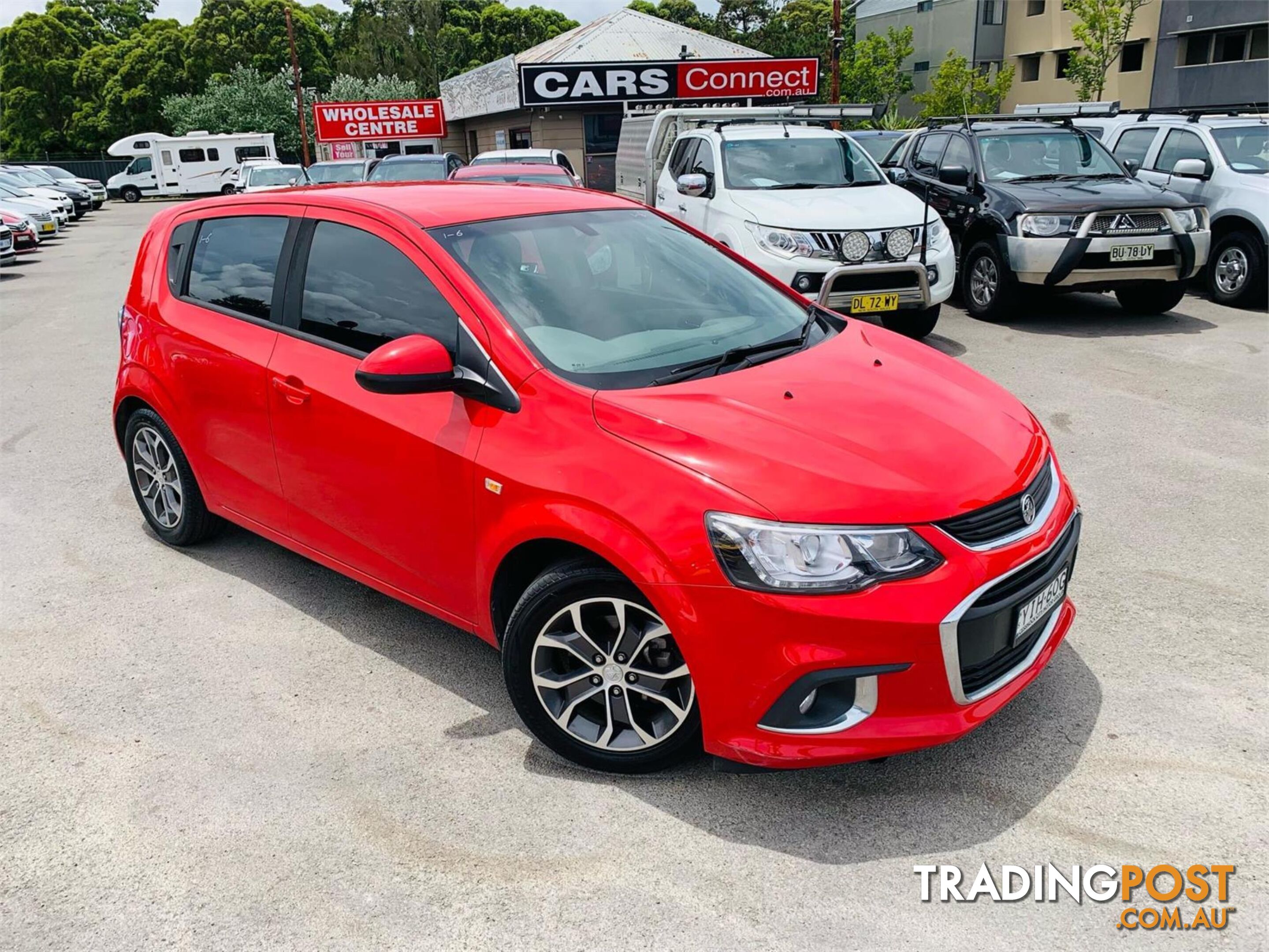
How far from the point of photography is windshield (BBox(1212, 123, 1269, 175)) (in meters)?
10.4

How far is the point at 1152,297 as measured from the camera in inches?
393

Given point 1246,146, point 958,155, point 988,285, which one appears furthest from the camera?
point 1246,146

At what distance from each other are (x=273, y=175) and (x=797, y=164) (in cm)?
2175

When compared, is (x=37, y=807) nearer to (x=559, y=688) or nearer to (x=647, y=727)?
(x=559, y=688)

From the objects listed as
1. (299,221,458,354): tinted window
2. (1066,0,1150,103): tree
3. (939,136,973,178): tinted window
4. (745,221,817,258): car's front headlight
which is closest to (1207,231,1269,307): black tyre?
(939,136,973,178): tinted window

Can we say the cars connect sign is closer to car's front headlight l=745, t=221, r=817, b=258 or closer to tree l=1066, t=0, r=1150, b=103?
tree l=1066, t=0, r=1150, b=103

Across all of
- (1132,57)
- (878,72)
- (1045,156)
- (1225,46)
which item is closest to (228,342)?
(1045,156)

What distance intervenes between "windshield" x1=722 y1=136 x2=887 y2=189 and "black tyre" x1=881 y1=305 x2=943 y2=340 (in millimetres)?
1253

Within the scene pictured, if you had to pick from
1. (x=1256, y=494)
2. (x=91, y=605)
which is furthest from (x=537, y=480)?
(x=1256, y=494)

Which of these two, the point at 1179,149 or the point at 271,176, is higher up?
the point at 1179,149

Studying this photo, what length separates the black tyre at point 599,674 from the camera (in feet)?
9.84

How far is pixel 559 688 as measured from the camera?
3213 mm

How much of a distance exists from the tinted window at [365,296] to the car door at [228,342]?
0.70ft

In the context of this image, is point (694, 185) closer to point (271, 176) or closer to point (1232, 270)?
point (1232, 270)
